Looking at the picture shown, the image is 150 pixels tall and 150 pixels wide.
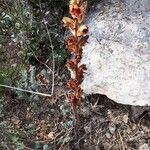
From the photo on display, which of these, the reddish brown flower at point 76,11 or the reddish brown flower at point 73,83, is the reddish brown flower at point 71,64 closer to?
the reddish brown flower at point 73,83

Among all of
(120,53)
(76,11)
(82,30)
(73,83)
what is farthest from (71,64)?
(120,53)

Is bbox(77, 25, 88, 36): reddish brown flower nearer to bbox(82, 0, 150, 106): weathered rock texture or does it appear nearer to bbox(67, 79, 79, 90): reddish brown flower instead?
bbox(67, 79, 79, 90): reddish brown flower

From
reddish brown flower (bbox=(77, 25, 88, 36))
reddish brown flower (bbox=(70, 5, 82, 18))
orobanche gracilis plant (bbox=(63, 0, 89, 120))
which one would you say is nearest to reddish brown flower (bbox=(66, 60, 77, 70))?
orobanche gracilis plant (bbox=(63, 0, 89, 120))

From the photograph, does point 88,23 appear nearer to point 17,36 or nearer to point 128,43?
point 128,43

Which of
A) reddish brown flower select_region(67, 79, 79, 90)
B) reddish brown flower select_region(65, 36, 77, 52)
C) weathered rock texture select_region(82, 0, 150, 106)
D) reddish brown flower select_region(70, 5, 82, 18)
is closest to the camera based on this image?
reddish brown flower select_region(70, 5, 82, 18)

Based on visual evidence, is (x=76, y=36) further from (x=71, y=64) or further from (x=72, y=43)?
(x=71, y=64)

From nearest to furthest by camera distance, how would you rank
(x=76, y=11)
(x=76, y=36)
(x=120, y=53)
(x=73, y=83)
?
(x=76, y=11), (x=76, y=36), (x=73, y=83), (x=120, y=53)

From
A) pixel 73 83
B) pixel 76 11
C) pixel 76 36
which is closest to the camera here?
pixel 76 11

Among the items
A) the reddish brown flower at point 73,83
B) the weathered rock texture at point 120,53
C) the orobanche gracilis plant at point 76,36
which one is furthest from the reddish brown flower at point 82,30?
the weathered rock texture at point 120,53

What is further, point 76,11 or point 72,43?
point 72,43
